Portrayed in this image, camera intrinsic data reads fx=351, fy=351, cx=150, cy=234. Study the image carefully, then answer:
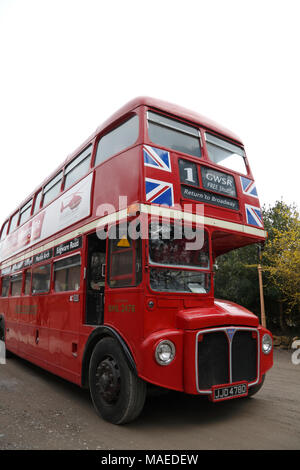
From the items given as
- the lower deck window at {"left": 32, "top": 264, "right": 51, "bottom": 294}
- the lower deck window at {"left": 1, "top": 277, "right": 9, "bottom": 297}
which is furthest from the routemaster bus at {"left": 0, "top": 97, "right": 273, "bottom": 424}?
the lower deck window at {"left": 1, "top": 277, "right": 9, "bottom": 297}

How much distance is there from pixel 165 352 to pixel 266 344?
174 centimetres

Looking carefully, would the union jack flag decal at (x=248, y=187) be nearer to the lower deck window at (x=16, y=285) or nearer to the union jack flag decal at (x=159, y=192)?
the union jack flag decal at (x=159, y=192)

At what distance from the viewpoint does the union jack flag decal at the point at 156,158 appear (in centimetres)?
459

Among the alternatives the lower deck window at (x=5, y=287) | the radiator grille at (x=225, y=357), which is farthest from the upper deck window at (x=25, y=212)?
the radiator grille at (x=225, y=357)

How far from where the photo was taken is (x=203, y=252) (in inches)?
191

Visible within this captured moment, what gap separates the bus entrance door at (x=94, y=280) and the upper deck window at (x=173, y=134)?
5.93 feet

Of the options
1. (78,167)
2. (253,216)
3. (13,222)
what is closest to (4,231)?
(13,222)

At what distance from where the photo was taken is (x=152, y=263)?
428 centimetres

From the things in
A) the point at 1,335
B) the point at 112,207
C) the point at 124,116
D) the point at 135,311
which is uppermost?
the point at 124,116

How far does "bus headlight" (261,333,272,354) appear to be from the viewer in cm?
485

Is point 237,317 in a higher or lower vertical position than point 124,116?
lower

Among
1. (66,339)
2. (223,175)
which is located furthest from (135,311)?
(223,175)
